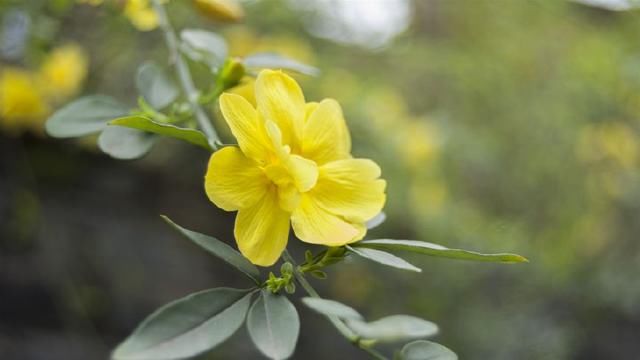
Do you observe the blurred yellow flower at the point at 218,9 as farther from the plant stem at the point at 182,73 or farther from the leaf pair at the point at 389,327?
the leaf pair at the point at 389,327

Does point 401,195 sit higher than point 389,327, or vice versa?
point 389,327

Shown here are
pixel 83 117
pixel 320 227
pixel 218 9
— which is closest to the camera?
pixel 320 227

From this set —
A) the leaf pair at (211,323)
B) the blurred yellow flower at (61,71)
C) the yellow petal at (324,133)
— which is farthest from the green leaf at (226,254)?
the blurred yellow flower at (61,71)

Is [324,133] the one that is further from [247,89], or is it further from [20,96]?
[20,96]

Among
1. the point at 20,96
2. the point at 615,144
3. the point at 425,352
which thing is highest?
the point at 425,352

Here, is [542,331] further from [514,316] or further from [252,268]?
[252,268]

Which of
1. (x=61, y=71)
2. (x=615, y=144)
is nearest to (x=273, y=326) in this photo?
(x=61, y=71)

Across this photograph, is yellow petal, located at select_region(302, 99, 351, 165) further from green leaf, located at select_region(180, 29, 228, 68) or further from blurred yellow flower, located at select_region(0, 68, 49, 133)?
blurred yellow flower, located at select_region(0, 68, 49, 133)

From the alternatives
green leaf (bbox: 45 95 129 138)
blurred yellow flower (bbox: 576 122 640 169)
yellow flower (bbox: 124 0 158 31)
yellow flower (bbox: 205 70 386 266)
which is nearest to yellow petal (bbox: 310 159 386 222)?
yellow flower (bbox: 205 70 386 266)
